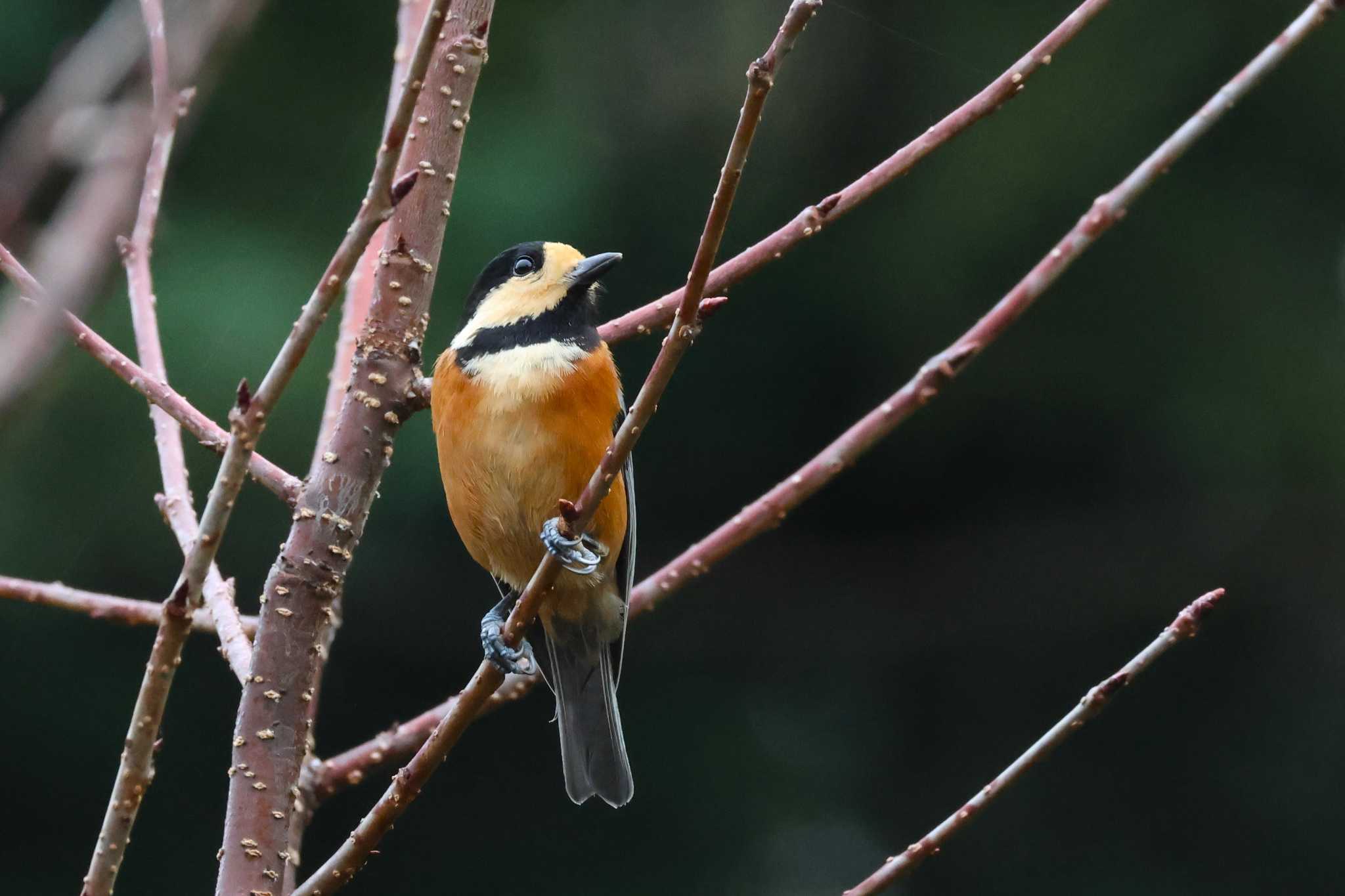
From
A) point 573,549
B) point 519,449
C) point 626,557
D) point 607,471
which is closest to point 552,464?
point 519,449

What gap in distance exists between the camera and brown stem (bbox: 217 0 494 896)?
2037 millimetres

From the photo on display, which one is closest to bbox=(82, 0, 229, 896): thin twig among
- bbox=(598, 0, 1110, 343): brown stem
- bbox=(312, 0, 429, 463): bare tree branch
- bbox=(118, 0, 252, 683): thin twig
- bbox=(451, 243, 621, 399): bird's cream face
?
bbox=(118, 0, 252, 683): thin twig

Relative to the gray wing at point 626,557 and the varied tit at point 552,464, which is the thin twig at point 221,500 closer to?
the varied tit at point 552,464

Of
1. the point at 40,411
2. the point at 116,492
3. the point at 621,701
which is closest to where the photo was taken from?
the point at 40,411

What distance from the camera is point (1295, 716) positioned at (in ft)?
22.8

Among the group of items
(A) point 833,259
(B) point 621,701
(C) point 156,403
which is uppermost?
(A) point 833,259

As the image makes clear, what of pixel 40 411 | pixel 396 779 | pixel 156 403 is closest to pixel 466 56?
pixel 156 403

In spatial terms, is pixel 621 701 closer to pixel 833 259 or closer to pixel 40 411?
pixel 833 259

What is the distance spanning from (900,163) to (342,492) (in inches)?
36.1

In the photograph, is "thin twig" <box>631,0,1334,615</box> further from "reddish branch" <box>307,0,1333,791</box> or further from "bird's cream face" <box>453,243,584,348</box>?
"bird's cream face" <box>453,243,584,348</box>

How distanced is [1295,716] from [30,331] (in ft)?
22.7

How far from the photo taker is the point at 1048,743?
1714 millimetres

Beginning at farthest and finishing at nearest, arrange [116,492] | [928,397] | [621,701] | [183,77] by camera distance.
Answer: [621,701] → [116,492] → [928,397] → [183,77]

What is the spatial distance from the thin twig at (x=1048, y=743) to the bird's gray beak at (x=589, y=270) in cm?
148
